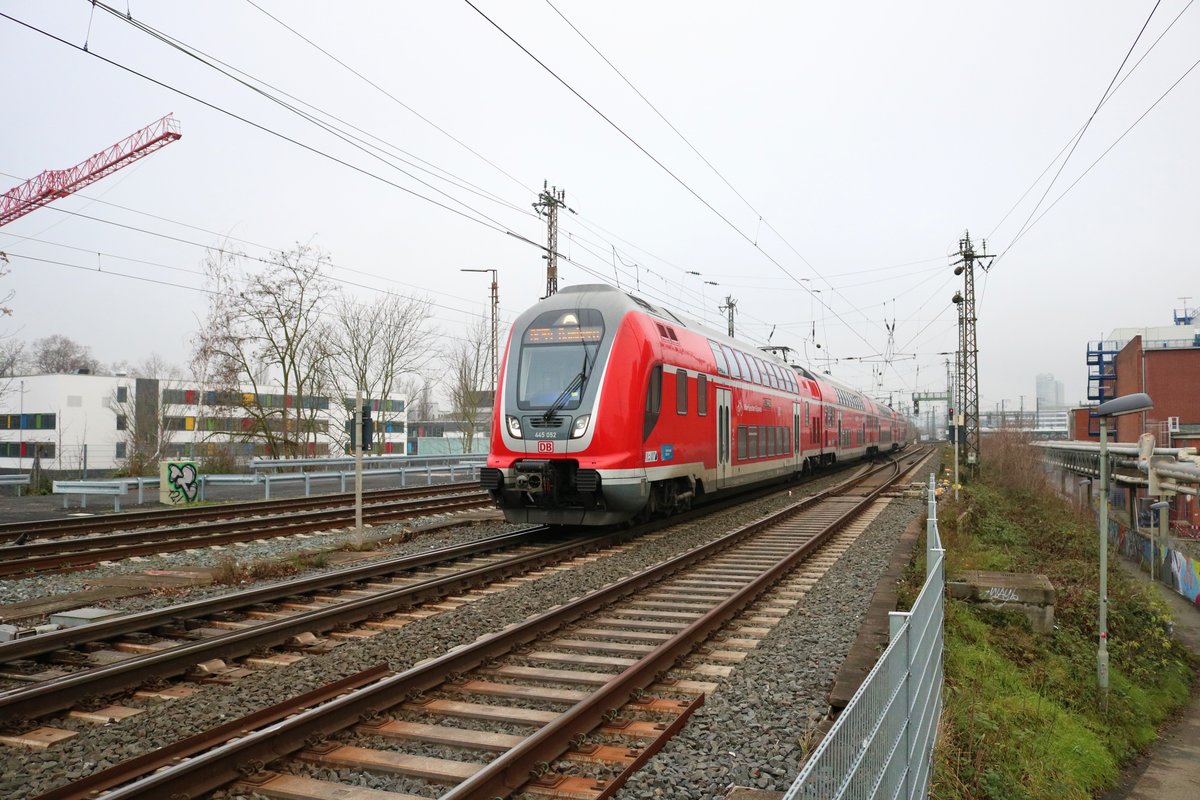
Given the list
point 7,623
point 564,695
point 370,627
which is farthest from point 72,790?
point 7,623

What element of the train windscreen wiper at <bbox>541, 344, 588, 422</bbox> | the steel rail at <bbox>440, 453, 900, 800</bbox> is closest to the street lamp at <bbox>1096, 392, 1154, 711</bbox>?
the steel rail at <bbox>440, 453, 900, 800</bbox>

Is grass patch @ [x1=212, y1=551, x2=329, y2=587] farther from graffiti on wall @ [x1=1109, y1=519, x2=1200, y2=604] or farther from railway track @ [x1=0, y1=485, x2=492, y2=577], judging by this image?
→ graffiti on wall @ [x1=1109, y1=519, x2=1200, y2=604]

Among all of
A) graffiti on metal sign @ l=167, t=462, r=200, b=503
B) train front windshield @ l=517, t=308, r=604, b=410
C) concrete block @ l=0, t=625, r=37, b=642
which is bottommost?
concrete block @ l=0, t=625, r=37, b=642

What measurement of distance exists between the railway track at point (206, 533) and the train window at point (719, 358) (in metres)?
6.55

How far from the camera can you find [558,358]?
1306 centimetres

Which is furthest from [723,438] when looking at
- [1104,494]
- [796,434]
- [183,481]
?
[183,481]

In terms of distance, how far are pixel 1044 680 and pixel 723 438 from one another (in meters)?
7.84

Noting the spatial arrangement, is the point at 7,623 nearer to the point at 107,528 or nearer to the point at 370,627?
the point at 370,627

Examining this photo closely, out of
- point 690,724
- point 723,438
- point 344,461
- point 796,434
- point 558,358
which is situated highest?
point 558,358

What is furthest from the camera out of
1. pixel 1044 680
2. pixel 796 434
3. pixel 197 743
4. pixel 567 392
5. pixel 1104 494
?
pixel 796 434

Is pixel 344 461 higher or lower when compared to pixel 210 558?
higher

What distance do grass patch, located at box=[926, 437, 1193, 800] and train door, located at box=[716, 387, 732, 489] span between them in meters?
4.38

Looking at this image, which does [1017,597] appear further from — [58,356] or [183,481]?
[58,356]

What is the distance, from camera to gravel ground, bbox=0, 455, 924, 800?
443 centimetres
